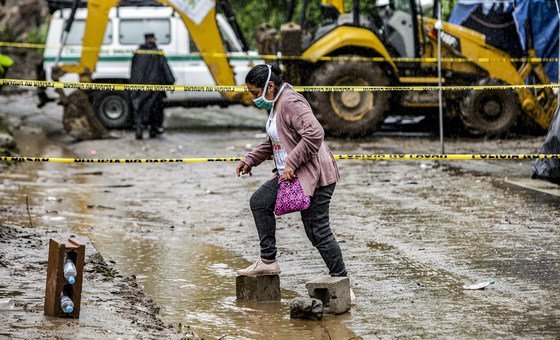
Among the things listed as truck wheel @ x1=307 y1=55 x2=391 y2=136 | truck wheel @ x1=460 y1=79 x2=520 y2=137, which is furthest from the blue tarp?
truck wheel @ x1=307 y1=55 x2=391 y2=136

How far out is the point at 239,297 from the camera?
7523mm

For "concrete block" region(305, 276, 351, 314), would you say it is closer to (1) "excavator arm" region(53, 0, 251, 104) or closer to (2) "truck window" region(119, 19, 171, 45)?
(1) "excavator arm" region(53, 0, 251, 104)

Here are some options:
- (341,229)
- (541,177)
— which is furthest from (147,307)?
(541,177)

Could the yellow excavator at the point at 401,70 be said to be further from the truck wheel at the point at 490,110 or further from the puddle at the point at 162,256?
the puddle at the point at 162,256

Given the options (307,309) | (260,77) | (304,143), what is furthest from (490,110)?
(307,309)

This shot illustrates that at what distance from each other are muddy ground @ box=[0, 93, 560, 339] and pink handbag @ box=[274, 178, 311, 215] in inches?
26.9

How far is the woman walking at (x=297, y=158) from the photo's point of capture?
702cm

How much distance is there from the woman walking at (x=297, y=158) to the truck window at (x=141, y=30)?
14.7 metres

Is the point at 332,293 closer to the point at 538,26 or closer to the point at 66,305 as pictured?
the point at 66,305

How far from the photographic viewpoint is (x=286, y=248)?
9.44 meters

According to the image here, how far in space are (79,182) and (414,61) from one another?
737 centimetres

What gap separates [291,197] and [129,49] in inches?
585

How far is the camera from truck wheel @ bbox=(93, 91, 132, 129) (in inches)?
846

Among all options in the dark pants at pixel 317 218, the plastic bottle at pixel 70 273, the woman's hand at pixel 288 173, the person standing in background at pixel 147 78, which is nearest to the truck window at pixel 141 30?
the person standing in background at pixel 147 78
